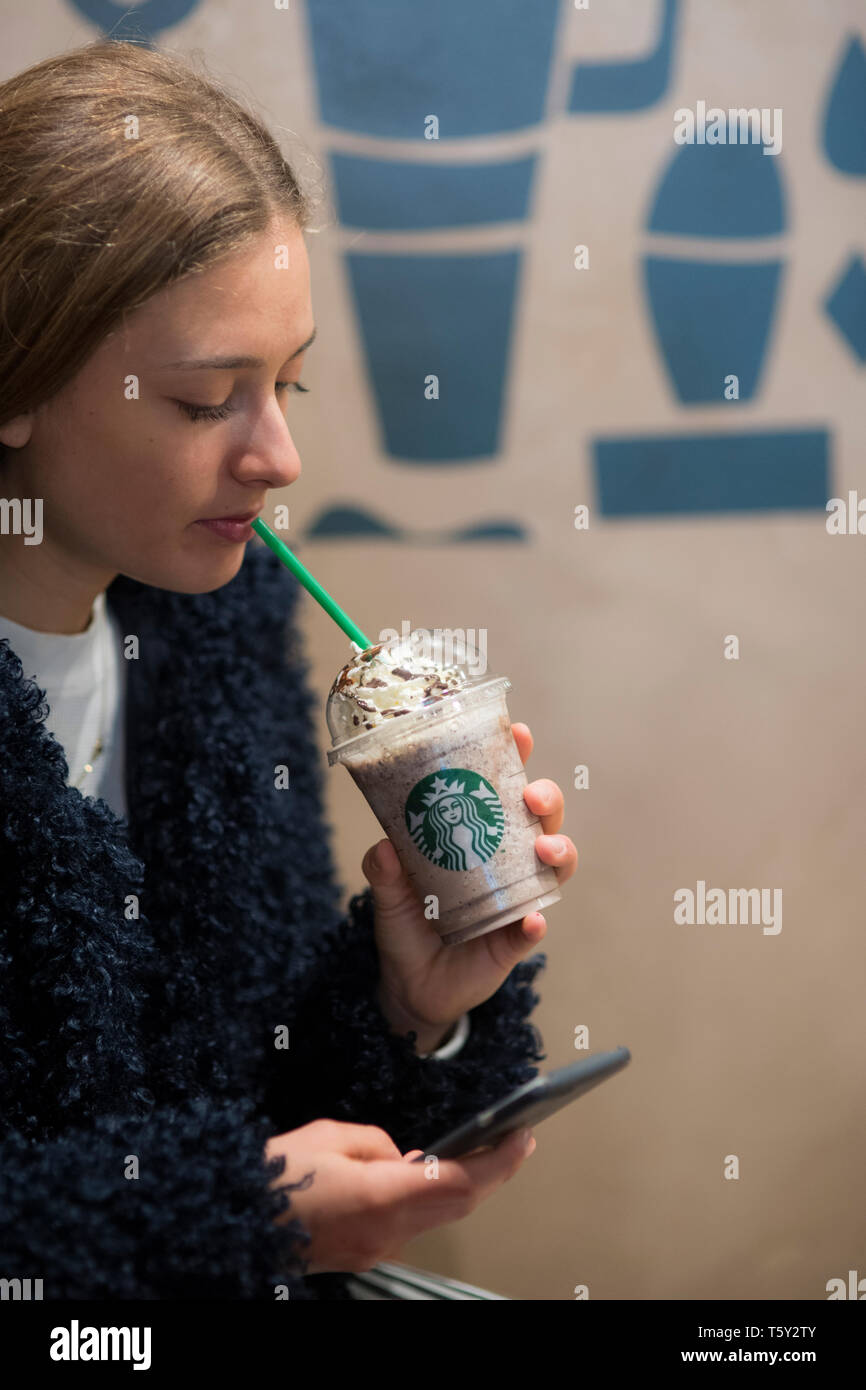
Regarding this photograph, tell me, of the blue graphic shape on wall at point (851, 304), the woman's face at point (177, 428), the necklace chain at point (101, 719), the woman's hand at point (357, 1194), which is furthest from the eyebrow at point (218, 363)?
the blue graphic shape on wall at point (851, 304)

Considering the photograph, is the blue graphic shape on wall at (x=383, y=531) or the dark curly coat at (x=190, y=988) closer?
the dark curly coat at (x=190, y=988)

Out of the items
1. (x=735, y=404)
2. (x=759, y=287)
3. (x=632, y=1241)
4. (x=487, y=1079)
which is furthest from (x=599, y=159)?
(x=632, y=1241)

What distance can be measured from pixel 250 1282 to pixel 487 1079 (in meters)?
0.42

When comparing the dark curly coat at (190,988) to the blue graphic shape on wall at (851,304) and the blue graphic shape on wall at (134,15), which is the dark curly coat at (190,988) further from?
the blue graphic shape on wall at (851,304)

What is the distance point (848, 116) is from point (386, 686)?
1274mm

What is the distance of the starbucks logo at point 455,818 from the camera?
3.36ft

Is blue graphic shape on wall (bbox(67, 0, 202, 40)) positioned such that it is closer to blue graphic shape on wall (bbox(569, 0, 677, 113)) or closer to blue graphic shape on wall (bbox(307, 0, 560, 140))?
blue graphic shape on wall (bbox(307, 0, 560, 140))

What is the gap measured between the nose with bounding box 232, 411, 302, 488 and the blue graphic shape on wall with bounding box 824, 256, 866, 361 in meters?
1.08

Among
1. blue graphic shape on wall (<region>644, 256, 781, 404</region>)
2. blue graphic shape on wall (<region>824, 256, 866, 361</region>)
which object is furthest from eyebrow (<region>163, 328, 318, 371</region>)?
blue graphic shape on wall (<region>824, 256, 866, 361</region>)

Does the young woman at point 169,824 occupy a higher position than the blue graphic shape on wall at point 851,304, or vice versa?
the blue graphic shape on wall at point 851,304

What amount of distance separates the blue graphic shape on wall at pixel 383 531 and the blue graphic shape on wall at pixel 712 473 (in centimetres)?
17

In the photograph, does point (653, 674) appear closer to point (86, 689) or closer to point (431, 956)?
point (431, 956)

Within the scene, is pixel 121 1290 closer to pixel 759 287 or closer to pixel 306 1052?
pixel 306 1052

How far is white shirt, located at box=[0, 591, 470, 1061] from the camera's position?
3.86 ft
